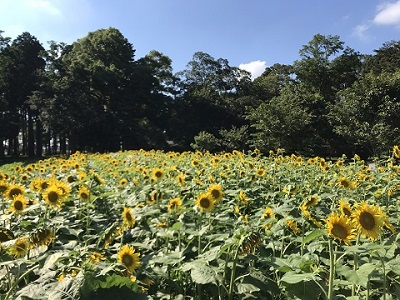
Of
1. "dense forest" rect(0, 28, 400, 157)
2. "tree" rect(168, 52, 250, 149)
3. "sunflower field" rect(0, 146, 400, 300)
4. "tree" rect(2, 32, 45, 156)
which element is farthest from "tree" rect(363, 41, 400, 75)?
"sunflower field" rect(0, 146, 400, 300)

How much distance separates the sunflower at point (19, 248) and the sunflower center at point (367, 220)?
147 centimetres

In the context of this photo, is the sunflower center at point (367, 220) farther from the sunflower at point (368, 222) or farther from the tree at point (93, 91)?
the tree at point (93, 91)

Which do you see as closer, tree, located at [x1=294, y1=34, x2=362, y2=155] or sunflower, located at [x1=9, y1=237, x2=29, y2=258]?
sunflower, located at [x1=9, y1=237, x2=29, y2=258]

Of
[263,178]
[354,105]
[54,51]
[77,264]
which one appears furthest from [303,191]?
[54,51]

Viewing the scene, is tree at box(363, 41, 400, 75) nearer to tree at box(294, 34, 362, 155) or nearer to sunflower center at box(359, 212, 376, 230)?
tree at box(294, 34, 362, 155)

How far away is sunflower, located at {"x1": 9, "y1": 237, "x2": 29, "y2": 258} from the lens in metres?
1.69

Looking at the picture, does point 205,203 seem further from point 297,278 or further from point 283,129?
point 283,129

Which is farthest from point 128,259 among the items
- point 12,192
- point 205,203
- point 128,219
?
point 12,192

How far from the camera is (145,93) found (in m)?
34.8

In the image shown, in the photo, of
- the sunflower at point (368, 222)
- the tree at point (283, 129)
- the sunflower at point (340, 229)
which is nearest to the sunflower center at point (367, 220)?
the sunflower at point (368, 222)

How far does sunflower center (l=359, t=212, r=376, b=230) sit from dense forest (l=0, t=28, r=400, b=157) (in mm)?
20372

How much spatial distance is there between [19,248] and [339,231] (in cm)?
137

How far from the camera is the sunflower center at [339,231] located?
5.01 ft

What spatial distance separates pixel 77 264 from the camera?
1415 mm
